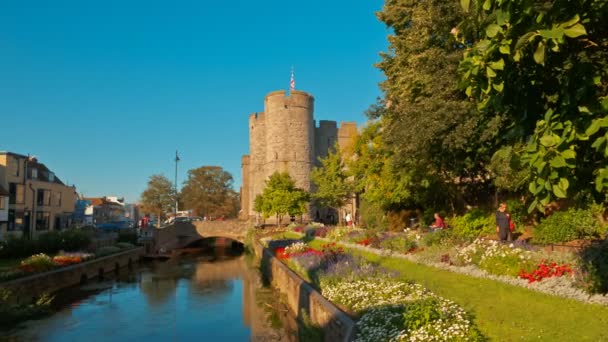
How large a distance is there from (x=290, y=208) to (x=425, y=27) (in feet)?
109

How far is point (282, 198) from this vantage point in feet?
159

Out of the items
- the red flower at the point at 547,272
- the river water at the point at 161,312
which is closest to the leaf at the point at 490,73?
the red flower at the point at 547,272

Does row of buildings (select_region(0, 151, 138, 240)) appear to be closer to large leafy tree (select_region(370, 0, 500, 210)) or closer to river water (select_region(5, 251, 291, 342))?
river water (select_region(5, 251, 291, 342))

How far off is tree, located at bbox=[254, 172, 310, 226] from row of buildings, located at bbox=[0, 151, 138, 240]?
21750mm

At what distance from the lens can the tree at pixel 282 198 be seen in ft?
159

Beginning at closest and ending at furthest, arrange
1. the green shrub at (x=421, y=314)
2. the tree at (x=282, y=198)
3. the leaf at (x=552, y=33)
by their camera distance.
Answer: the leaf at (x=552, y=33) → the green shrub at (x=421, y=314) → the tree at (x=282, y=198)

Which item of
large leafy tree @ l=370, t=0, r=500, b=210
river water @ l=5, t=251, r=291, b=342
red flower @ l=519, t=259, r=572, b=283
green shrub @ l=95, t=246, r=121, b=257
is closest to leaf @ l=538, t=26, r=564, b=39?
red flower @ l=519, t=259, r=572, b=283

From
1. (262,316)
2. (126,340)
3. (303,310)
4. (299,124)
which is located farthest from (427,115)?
(299,124)

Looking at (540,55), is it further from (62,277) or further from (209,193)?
(209,193)

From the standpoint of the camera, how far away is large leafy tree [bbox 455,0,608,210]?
3162 millimetres

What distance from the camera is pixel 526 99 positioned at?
3.92 metres

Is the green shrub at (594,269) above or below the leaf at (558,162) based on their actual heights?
below

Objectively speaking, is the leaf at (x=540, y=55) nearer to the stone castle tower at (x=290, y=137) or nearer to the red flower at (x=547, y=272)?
the red flower at (x=547, y=272)

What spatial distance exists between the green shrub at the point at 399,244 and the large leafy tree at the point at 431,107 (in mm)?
3066
